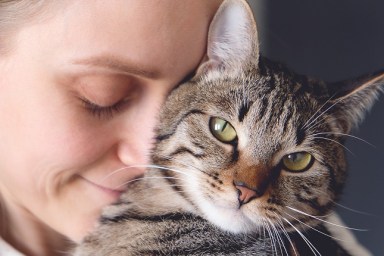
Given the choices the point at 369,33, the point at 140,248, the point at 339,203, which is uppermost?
the point at 369,33

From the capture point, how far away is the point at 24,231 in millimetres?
1055

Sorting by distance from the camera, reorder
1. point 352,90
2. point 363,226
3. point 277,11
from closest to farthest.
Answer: point 352,90
point 363,226
point 277,11

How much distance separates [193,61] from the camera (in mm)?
841

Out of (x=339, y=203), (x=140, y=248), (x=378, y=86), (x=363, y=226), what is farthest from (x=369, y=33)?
(x=140, y=248)

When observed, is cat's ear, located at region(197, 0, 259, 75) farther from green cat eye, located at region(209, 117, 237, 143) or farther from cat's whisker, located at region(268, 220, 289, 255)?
cat's whisker, located at region(268, 220, 289, 255)

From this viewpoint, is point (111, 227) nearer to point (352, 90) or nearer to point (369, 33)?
point (352, 90)

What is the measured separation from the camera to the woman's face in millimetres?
701

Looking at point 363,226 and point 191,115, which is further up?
point 191,115

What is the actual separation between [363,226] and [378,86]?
1.33ft

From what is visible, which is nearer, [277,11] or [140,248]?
[140,248]

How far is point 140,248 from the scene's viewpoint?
0.80 meters

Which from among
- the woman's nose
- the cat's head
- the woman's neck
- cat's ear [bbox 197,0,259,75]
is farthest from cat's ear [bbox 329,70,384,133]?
the woman's neck

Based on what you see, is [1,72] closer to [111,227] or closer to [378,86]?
[111,227]

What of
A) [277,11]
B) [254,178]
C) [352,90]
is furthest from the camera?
[277,11]
